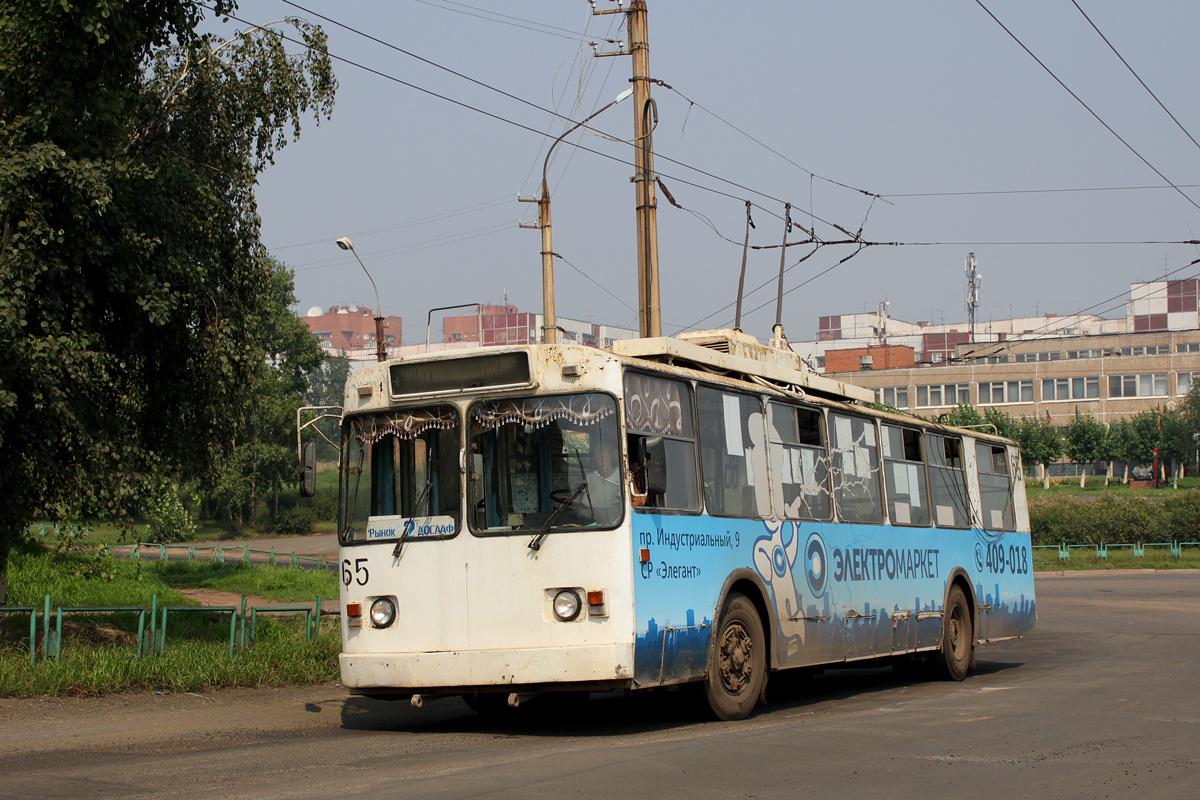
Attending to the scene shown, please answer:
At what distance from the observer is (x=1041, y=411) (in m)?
111

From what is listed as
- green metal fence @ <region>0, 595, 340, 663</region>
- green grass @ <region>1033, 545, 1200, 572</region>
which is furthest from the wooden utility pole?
green grass @ <region>1033, 545, 1200, 572</region>

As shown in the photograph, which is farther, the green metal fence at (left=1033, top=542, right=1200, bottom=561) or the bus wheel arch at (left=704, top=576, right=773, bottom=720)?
the green metal fence at (left=1033, top=542, right=1200, bottom=561)

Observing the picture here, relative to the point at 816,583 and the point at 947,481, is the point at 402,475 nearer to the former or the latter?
the point at 816,583

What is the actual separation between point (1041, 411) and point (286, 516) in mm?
68552

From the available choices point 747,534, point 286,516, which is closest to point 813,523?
point 747,534

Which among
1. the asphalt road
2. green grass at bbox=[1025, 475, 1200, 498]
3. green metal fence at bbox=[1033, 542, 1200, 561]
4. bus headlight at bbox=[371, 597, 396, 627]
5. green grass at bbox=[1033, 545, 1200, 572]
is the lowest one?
green grass at bbox=[1033, 545, 1200, 572]

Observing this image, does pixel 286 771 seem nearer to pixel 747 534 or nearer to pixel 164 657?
pixel 747 534

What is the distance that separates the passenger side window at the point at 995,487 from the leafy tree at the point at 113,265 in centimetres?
979

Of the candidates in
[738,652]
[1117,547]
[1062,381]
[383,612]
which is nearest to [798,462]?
[738,652]

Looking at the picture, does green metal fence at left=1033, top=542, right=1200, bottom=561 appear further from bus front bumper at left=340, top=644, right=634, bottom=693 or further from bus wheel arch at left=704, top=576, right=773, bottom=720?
bus front bumper at left=340, top=644, right=634, bottom=693

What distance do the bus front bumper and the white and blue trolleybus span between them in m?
0.01

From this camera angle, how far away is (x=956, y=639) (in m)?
15.1

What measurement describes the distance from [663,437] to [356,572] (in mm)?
2672

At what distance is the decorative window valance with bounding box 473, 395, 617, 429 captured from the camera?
9078 mm
